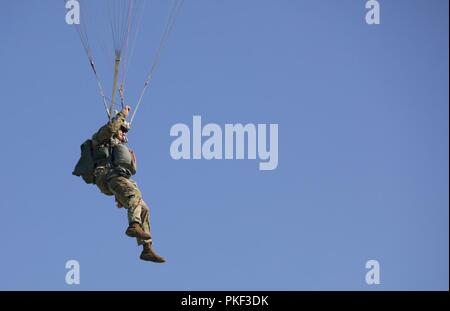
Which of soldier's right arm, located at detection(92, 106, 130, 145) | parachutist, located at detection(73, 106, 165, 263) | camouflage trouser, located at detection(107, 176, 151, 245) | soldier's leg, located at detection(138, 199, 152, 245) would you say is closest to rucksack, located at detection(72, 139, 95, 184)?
parachutist, located at detection(73, 106, 165, 263)

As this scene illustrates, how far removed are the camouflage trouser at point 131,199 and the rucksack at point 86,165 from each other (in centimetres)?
36

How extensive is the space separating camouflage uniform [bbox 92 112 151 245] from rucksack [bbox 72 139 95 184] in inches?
3.3

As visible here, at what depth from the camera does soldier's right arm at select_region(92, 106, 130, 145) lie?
79.8ft

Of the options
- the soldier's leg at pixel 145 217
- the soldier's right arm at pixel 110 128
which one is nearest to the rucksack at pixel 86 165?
the soldier's right arm at pixel 110 128

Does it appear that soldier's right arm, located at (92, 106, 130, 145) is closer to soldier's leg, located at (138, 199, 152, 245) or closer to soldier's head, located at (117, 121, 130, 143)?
soldier's head, located at (117, 121, 130, 143)

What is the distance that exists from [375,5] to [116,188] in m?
12.8

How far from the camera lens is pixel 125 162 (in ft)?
80.0

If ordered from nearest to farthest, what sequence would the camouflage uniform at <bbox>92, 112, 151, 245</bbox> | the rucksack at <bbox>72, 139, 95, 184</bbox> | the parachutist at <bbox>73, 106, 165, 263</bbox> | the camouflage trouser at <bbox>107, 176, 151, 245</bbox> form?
the camouflage trouser at <bbox>107, 176, 151, 245</bbox>
the camouflage uniform at <bbox>92, 112, 151, 245</bbox>
the parachutist at <bbox>73, 106, 165, 263</bbox>
the rucksack at <bbox>72, 139, 95, 184</bbox>

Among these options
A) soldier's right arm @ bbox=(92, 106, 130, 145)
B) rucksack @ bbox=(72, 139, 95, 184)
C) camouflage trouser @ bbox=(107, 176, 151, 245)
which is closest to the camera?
camouflage trouser @ bbox=(107, 176, 151, 245)
